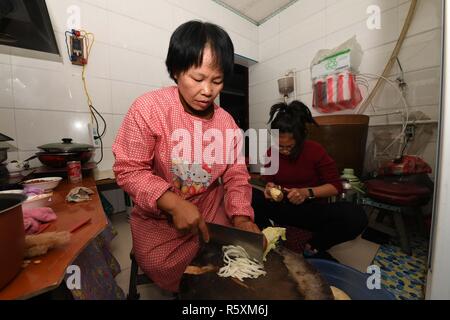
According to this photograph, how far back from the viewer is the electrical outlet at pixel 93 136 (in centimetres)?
199

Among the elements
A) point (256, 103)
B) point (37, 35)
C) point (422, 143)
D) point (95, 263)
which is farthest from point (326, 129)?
point (37, 35)

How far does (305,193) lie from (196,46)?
3.68 feet

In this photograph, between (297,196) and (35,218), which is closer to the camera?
(35,218)

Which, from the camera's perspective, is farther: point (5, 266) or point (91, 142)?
point (91, 142)

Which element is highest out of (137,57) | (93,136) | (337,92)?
(137,57)

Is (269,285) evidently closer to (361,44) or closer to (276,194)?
(276,194)

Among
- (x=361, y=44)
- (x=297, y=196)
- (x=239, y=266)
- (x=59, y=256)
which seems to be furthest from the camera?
(x=361, y=44)

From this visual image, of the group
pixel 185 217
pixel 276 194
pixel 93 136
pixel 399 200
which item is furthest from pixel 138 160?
pixel 399 200

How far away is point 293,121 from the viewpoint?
4.84 feet

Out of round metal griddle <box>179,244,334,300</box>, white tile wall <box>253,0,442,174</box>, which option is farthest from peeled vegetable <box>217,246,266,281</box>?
white tile wall <box>253,0,442,174</box>

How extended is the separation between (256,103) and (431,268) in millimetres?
2824

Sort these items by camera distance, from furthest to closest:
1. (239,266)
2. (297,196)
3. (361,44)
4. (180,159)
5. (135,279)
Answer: (361,44) < (297,196) < (135,279) < (180,159) < (239,266)

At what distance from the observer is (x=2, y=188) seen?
102 cm

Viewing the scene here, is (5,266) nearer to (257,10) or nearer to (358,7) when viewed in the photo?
(358,7)
